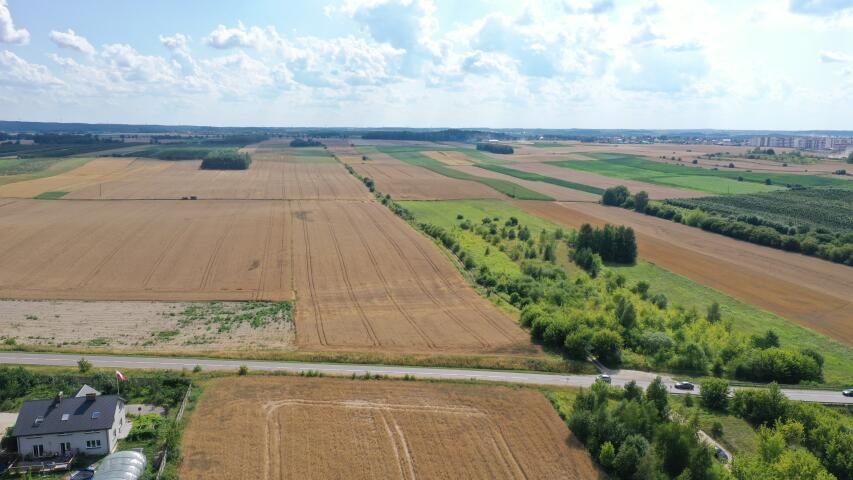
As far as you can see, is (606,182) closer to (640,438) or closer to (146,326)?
(146,326)

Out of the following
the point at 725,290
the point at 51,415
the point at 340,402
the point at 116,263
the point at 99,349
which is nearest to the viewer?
the point at 51,415

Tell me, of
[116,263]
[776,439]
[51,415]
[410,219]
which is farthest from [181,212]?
[776,439]

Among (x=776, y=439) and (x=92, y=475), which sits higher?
(x=776, y=439)

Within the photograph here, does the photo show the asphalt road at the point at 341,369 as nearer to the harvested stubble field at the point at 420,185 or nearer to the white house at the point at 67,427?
the white house at the point at 67,427

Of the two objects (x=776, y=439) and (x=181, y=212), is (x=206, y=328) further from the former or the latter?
(x=181, y=212)

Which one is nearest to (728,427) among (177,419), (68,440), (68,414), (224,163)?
(177,419)

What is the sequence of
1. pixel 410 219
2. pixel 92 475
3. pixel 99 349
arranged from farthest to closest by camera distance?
pixel 410 219 → pixel 99 349 → pixel 92 475
